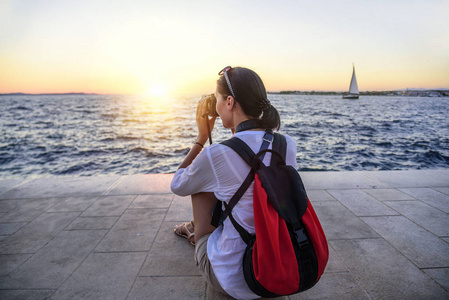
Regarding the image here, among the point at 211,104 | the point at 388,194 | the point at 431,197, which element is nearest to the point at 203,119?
the point at 211,104

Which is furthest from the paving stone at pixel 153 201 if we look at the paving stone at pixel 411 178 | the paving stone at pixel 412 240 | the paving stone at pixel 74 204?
the paving stone at pixel 411 178

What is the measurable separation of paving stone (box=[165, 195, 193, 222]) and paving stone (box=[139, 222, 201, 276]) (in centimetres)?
27

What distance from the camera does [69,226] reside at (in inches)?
112

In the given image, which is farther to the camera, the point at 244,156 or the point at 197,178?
the point at 197,178

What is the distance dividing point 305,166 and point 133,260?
828 cm

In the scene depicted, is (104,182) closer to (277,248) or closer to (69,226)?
(69,226)

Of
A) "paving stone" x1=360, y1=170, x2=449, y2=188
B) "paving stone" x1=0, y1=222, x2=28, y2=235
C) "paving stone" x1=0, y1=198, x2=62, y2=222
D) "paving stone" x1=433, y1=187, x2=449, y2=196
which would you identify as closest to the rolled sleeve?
"paving stone" x1=0, y1=222, x2=28, y2=235

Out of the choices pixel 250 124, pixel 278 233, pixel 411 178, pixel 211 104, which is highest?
pixel 211 104

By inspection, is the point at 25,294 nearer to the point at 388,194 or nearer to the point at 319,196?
the point at 319,196

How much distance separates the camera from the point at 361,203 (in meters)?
3.27

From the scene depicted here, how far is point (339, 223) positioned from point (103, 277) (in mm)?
2278

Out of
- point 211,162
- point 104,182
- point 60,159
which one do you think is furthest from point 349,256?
point 60,159

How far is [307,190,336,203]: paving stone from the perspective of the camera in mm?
3382

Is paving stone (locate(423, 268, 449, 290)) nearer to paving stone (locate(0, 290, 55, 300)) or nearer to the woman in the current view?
the woman
